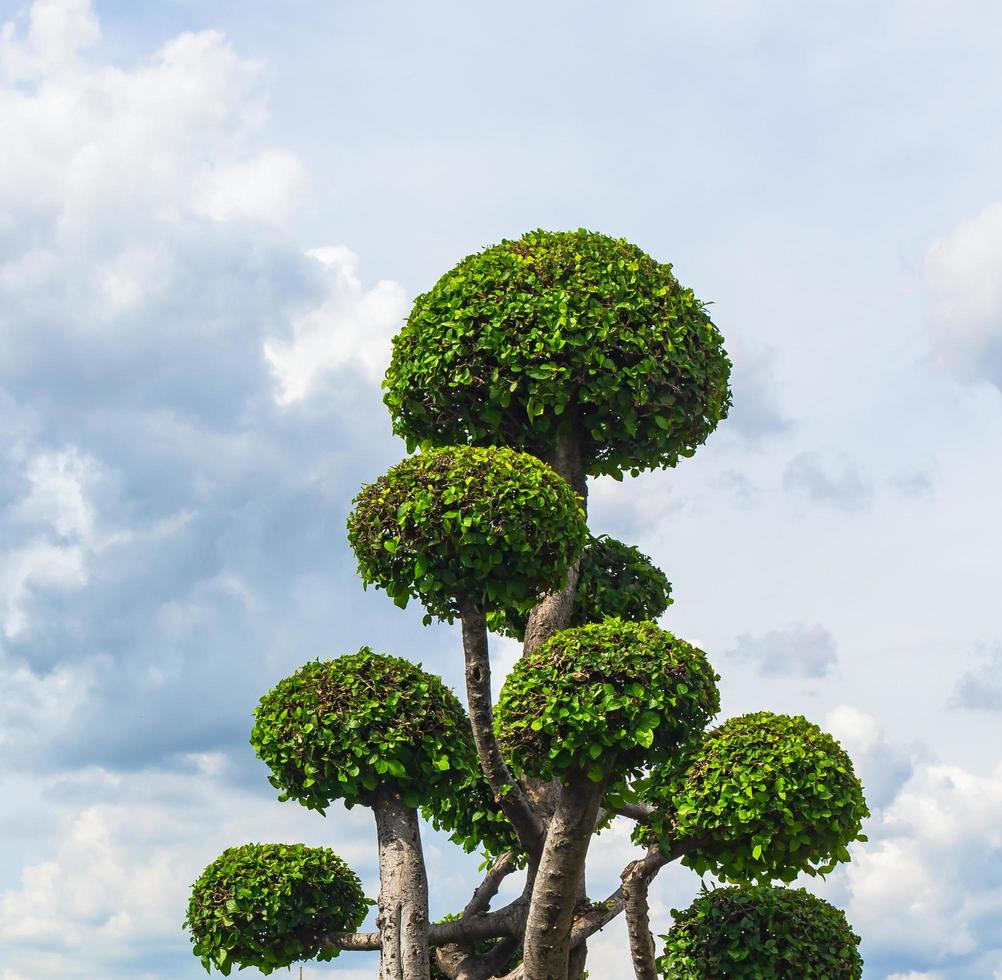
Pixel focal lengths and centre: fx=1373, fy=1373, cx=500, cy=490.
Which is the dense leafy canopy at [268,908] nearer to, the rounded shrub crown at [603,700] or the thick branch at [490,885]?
the thick branch at [490,885]

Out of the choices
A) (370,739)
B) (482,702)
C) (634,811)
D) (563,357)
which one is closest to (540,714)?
(482,702)

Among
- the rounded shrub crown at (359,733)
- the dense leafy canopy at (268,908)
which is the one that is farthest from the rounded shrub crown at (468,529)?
the dense leafy canopy at (268,908)

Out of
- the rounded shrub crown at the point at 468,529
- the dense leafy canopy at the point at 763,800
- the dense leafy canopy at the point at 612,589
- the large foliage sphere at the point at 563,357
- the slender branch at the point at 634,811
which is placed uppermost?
the large foliage sphere at the point at 563,357

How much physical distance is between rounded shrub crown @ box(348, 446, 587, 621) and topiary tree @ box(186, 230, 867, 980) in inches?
0.8

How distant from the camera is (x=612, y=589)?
45.2 feet

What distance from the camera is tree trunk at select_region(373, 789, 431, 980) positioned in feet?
40.2

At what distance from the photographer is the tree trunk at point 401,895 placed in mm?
12242

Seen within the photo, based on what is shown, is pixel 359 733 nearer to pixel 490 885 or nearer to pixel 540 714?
pixel 540 714

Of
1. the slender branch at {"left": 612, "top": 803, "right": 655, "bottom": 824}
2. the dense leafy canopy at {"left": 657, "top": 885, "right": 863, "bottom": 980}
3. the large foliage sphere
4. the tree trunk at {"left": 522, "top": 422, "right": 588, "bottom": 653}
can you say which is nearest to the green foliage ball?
the tree trunk at {"left": 522, "top": 422, "right": 588, "bottom": 653}

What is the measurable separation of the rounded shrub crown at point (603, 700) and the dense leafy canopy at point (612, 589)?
2308 millimetres

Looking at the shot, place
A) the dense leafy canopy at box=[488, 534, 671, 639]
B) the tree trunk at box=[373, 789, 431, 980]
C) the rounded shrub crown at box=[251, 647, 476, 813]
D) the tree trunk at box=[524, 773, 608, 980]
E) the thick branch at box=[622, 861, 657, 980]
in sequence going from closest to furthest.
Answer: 1. the tree trunk at box=[524, 773, 608, 980]
2. the rounded shrub crown at box=[251, 647, 476, 813]
3. the tree trunk at box=[373, 789, 431, 980]
4. the thick branch at box=[622, 861, 657, 980]
5. the dense leafy canopy at box=[488, 534, 671, 639]

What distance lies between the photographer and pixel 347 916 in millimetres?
13539

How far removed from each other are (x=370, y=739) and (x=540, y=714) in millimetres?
1974

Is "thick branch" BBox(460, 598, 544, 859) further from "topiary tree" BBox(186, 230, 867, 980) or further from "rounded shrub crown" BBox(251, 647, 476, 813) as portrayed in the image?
"rounded shrub crown" BBox(251, 647, 476, 813)
